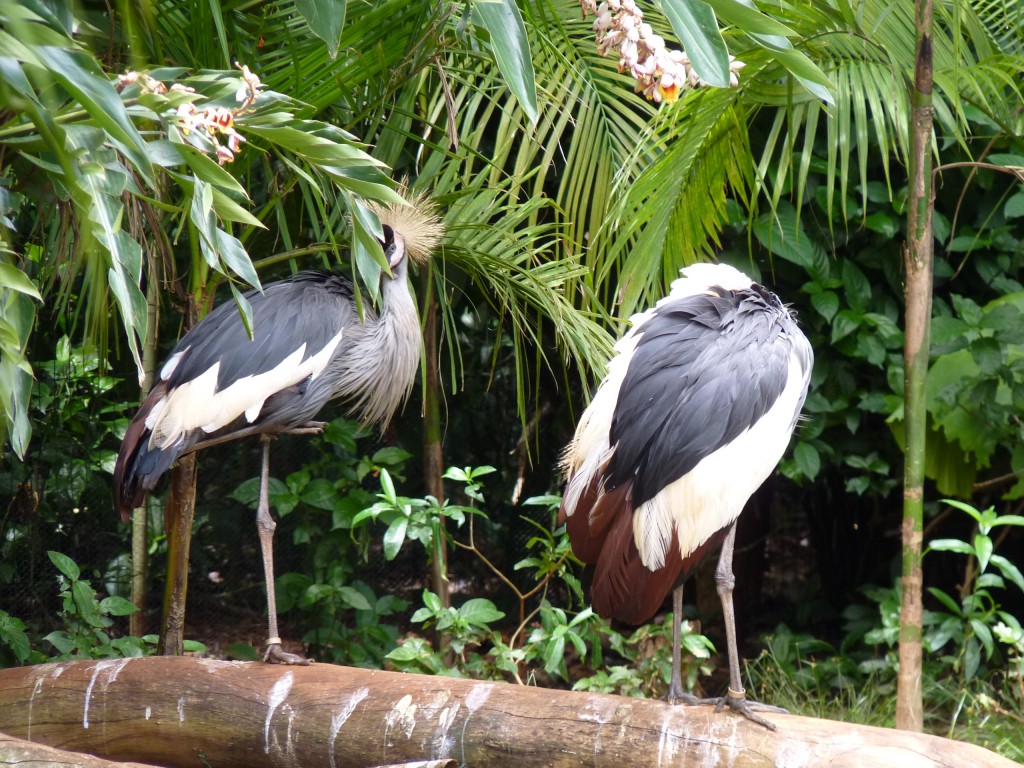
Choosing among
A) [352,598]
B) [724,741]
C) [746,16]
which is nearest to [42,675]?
[352,598]

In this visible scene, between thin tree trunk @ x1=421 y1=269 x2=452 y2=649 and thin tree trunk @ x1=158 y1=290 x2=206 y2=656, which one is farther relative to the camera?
thin tree trunk @ x1=421 y1=269 x2=452 y2=649

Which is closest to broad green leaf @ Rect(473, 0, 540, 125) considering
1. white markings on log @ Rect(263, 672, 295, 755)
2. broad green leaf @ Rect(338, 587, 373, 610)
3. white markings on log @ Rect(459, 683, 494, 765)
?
white markings on log @ Rect(459, 683, 494, 765)

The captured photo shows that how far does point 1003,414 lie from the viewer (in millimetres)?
3740

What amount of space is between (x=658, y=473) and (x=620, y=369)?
1.00 feet

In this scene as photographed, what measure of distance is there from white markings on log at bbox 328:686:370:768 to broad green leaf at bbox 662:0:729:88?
190cm

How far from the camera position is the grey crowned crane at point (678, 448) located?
239 centimetres

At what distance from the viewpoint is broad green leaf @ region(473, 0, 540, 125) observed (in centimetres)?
127

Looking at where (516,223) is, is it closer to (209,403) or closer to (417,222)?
(417,222)

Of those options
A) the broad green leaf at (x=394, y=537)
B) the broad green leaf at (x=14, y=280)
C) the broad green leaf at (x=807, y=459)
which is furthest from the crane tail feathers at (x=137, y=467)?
the broad green leaf at (x=807, y=459)

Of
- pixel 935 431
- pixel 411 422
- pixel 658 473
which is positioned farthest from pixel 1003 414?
pixel 411 422

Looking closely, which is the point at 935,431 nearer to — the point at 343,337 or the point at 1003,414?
the point at 1003,414

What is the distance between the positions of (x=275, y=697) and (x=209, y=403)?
32.1 inches

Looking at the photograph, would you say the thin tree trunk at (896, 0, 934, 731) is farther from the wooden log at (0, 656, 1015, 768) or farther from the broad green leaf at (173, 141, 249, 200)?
the broad green leaf at (173, 141, 249, 200)

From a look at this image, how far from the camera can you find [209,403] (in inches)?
116
